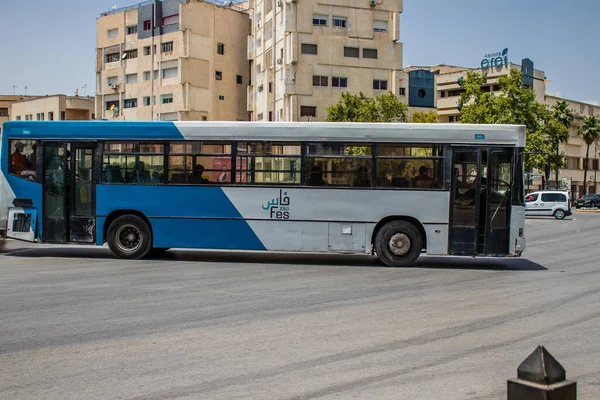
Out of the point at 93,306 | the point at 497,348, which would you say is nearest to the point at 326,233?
the point at 93,306

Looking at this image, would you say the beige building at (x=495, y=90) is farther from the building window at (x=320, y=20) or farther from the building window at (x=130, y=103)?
the building window at (x=130, y=103)

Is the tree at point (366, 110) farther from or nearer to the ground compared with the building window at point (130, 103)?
nearer to the ground

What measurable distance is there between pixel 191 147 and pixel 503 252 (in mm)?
7095

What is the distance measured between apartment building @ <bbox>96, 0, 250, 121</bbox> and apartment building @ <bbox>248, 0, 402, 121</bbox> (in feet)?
22.1

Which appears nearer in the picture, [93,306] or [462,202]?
[93,306]

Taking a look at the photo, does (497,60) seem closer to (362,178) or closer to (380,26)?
(380,26)

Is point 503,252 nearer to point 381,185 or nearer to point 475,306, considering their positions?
point 381,185

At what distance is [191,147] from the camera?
50.8 ft

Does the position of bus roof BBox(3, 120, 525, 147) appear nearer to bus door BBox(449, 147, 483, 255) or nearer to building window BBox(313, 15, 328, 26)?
bus door BBox(449, 147, 483, 255)

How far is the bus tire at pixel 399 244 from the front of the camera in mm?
14875

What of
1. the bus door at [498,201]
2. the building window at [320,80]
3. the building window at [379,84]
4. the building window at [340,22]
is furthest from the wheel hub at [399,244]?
the building window at [379,84]

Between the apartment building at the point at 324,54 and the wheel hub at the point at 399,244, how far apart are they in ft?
155

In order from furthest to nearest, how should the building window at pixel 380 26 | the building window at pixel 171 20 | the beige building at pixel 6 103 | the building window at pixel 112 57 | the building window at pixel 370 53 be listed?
the beige building at pixel 6 103 < the building window at pixel 112 57 < the building window at pixel 171 20 < the building window at pixel 380 26 < the building window at pixel 370 53

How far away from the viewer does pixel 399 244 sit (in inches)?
588
